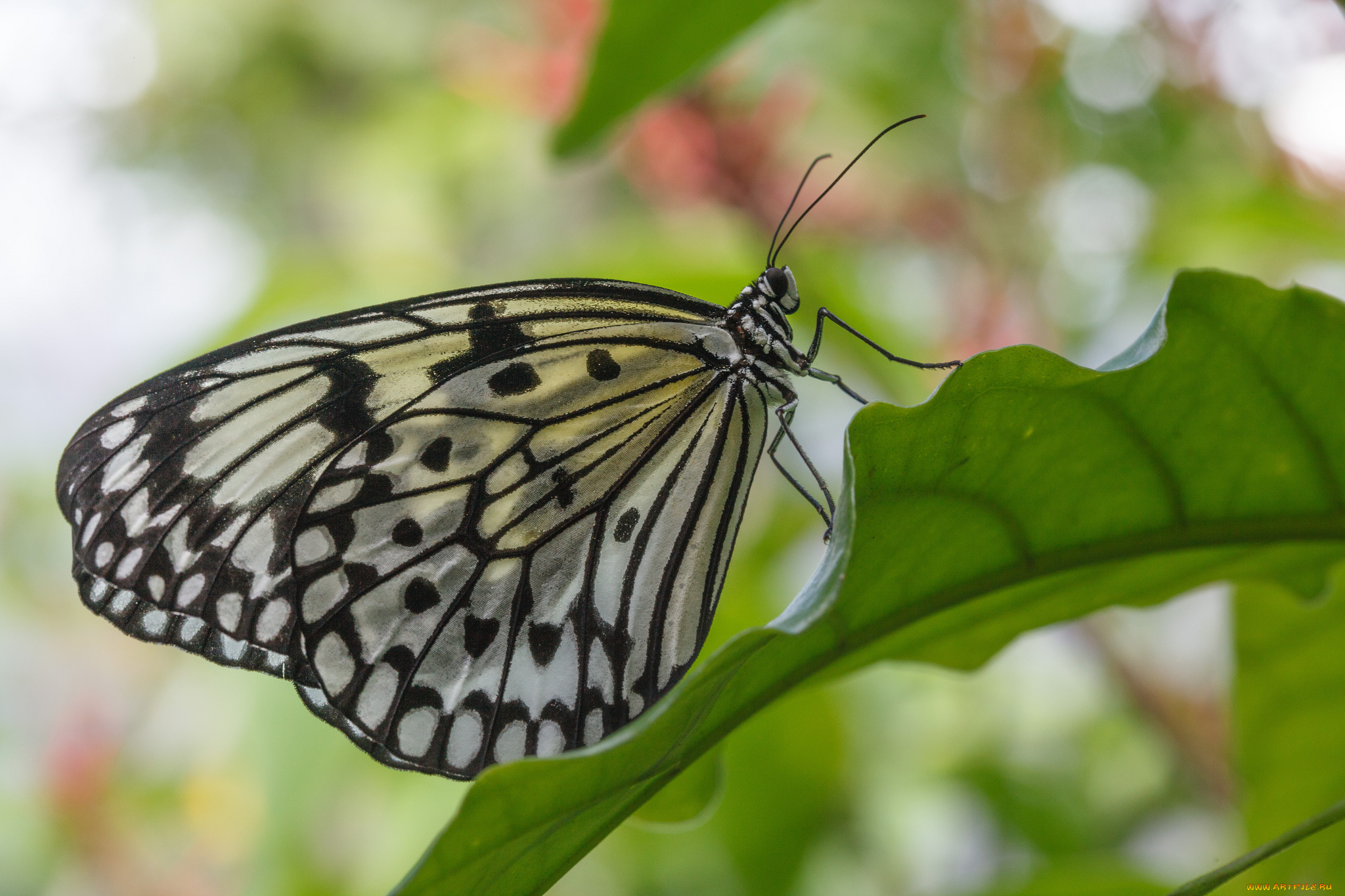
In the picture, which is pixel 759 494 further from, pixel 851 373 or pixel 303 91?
pixel 303 91

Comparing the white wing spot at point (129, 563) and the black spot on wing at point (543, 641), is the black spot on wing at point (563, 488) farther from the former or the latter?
the white wing spot at point (129, 563)

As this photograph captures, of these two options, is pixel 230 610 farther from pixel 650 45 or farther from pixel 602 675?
pixel 650 45

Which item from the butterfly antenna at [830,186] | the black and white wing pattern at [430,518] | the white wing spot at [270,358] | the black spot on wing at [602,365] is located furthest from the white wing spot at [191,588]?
the butterfly antenna at [830,186]

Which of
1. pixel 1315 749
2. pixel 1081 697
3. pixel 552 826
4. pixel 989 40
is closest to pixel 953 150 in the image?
pixel 989 40

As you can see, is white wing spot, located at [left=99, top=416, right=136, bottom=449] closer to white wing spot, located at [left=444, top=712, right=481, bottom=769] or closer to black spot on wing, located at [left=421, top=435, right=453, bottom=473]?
black spot on wing, located at [left=421, top=435, right=453, bottom=473]

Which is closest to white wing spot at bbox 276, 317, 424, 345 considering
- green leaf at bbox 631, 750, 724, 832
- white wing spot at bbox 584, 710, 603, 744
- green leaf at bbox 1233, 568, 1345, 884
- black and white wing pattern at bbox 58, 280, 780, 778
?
black and white wing pattern at bbox 58, 280, 780, 778
